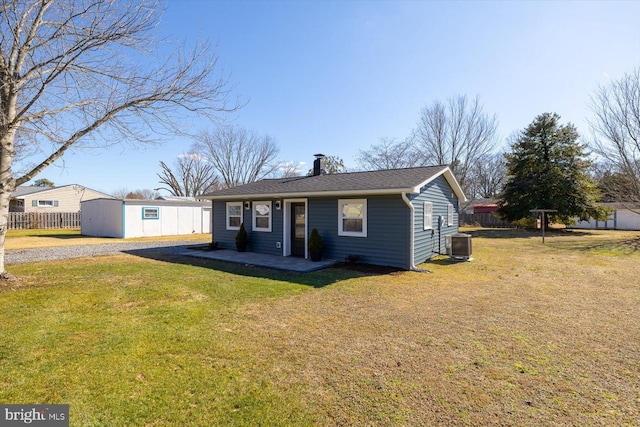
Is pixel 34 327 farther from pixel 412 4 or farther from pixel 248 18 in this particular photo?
pixel 412 4

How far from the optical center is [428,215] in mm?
10258

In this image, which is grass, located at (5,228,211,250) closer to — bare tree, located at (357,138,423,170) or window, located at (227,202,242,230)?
window, located at (227,202,242,230)

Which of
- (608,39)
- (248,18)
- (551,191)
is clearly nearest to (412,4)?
(248,18)

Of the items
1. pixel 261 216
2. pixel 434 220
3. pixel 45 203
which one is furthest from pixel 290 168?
pixel 434 220

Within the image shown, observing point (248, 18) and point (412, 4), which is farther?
point (412, 4)

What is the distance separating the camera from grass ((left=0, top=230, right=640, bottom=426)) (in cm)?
255

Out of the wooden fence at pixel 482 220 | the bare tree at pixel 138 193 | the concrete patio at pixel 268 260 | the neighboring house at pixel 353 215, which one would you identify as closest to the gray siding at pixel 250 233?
the neighboring house at pixel 353 215

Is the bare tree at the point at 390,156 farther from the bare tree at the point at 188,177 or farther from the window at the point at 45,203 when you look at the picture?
the window at the point at 45,203

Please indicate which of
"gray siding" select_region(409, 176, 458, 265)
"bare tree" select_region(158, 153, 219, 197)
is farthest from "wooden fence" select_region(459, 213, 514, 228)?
"bare tree" select_region(158, 153, 219, 197)

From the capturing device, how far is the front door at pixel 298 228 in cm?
1058

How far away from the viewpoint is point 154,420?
236cm

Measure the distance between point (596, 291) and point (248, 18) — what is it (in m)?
10.9

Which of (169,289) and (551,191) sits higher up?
(551,191)

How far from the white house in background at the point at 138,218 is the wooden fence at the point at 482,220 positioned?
25.7 meters
